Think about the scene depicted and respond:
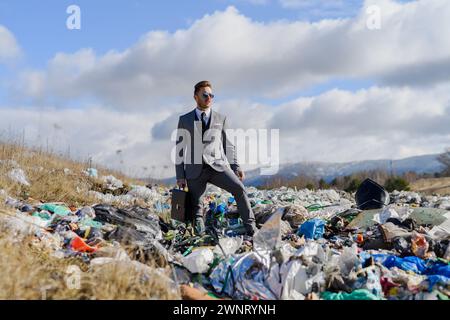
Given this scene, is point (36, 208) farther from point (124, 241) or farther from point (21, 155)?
point (21, 155)

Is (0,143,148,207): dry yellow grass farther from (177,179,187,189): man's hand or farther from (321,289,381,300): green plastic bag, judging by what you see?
(321,289,381,300): green plastic bag

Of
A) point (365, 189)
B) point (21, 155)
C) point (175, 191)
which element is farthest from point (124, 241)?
point (21, 155)

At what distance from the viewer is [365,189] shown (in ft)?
25.0

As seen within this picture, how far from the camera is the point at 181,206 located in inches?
229

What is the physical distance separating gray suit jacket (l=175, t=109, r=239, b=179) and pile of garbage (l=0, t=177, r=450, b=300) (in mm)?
780

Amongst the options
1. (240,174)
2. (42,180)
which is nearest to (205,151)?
(240,174)

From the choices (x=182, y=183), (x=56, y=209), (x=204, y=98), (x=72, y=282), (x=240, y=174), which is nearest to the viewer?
(x=72, y=282)

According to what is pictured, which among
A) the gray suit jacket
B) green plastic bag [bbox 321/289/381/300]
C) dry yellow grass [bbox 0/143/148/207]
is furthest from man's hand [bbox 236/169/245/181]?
dry yellow grass [bbox 0/143/148/207]

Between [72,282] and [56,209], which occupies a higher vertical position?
[56,209]

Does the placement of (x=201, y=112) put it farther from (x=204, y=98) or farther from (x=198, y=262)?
(x=198, y=262)

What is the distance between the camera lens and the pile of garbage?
12.8 ft

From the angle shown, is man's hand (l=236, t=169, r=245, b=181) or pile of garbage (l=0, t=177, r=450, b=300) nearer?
pile of garbage (l=0, t=177, r=450, b=300)

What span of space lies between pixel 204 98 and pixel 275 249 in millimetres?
1910
